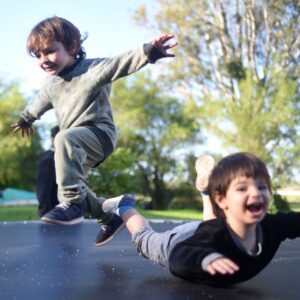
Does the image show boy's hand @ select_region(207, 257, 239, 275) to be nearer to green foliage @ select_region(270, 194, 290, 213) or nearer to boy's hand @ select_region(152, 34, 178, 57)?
boy's hand @ select_region(152, 34, 178, 57)

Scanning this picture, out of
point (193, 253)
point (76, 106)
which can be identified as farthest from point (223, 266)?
point (76, 106)

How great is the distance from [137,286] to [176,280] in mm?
126

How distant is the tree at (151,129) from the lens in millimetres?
18719

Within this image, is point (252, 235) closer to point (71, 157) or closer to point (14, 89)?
point (71, 157)

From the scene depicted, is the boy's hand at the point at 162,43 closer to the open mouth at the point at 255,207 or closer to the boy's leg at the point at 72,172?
the boy's leg at the point at 72,172

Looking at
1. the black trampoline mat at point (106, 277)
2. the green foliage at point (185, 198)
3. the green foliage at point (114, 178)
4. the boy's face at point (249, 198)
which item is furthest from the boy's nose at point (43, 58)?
the green foliage at point (185, 198)

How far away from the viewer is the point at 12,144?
2017 centimetres

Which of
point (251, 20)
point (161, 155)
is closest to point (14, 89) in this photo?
point (161, 155)

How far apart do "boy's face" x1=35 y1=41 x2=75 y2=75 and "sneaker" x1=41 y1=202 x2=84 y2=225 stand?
1.74 feet

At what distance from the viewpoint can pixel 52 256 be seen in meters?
1.82

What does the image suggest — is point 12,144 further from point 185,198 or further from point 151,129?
point 185,198

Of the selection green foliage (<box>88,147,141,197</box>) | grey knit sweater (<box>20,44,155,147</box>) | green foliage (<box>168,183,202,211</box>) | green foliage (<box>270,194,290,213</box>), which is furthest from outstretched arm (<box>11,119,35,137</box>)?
green foliage (<box>168,183,202,211</box>)

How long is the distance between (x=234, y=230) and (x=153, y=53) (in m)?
0.75

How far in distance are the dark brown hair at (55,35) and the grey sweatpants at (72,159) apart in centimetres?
34
